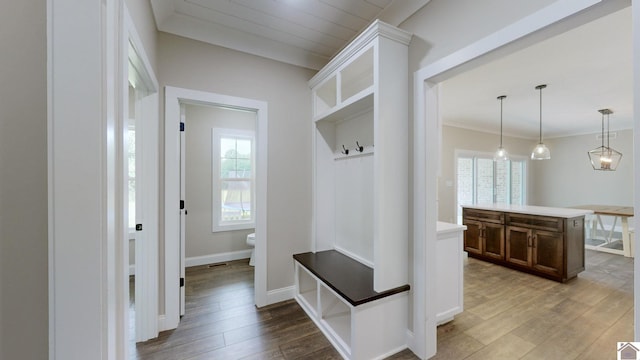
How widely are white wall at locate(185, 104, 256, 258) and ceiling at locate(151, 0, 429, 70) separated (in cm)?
138

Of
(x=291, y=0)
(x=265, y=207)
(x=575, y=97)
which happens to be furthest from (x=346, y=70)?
(x=575, y=97)

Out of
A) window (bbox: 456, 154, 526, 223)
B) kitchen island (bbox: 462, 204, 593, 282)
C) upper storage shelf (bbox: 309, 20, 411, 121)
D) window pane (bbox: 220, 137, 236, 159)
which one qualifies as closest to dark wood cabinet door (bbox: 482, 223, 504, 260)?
kitchen island (bbox: 462, 204, 593, 282)

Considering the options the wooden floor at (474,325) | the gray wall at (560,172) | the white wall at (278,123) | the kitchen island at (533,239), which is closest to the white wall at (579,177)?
the gray wall at (560,172)

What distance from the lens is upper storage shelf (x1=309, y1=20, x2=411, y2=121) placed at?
1718 millimetres

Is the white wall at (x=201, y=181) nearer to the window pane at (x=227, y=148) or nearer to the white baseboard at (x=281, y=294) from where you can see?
the window pane at (x=227, y=148)

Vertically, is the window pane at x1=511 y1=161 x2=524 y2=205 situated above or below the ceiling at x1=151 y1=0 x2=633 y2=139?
below

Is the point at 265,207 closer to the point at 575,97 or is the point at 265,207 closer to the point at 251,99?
the point at 251,99

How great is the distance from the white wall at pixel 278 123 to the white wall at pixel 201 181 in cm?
119

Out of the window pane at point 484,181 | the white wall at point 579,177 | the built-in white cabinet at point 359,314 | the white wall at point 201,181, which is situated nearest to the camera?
the built-in white cabinet at point 359,314

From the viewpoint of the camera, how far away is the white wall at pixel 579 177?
5543 mm

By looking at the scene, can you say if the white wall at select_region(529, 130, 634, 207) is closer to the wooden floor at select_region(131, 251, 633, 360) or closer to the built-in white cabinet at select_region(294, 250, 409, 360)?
the wooden floor at select_region(131, 251, 633, 360)

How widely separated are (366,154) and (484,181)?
500 cm

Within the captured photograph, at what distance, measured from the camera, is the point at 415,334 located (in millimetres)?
1780

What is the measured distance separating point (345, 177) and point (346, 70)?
103cm
